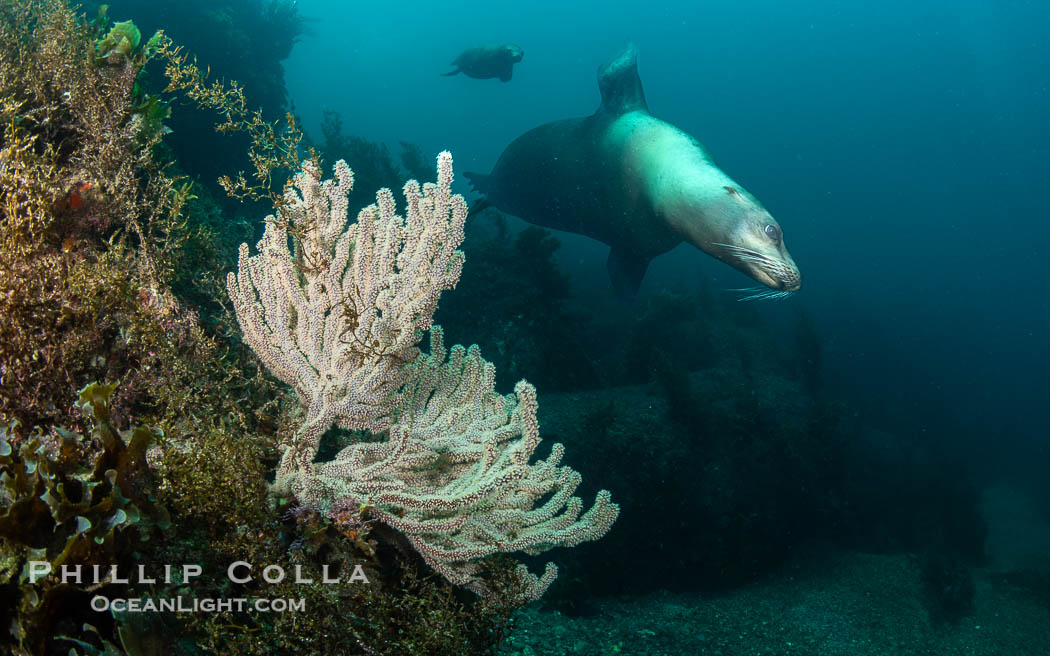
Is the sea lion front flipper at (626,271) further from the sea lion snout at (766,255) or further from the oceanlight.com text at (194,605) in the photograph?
the oceanlight.com text at (194,605)

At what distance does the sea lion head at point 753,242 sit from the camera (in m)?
3.97

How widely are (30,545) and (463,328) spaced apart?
22.7ft

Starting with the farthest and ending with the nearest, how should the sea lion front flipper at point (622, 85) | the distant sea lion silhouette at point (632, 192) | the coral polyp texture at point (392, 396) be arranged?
1. the sea lion front flipper at point (622, 85)
2. the distant sea lion silhouette at point (632, 192)
3. the coral polyp texture at point (392, 396)

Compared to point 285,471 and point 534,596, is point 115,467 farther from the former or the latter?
point 534,596

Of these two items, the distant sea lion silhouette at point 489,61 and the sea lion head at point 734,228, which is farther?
the distant sea lion silhouette at point 489,61

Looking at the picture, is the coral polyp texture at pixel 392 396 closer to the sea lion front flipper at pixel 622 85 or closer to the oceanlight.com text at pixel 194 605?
the oceanlight.com text at pixel 194 605

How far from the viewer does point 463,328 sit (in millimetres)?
8367

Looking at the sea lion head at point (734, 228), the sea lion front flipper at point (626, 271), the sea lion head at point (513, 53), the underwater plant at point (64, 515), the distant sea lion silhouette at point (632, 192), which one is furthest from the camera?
the sea lion head at point (513, 53)

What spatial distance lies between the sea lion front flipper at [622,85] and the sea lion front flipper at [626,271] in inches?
79.2

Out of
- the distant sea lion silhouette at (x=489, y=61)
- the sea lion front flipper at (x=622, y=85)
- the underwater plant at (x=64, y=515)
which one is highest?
the distant sea lion silhouette at (x=489, y=61)

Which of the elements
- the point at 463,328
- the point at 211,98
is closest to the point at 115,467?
the point at 211,98

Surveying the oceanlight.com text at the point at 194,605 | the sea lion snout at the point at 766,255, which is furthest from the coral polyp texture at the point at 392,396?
the sea lion snout at the point at 766,255

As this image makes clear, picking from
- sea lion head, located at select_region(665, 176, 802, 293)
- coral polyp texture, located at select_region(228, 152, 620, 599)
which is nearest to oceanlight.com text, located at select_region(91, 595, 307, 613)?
coral polyp texture, located at select_region(228, 152, 620, 599)

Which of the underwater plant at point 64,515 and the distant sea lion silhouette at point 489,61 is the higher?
the distant sea lion silhouette at point 489,61
